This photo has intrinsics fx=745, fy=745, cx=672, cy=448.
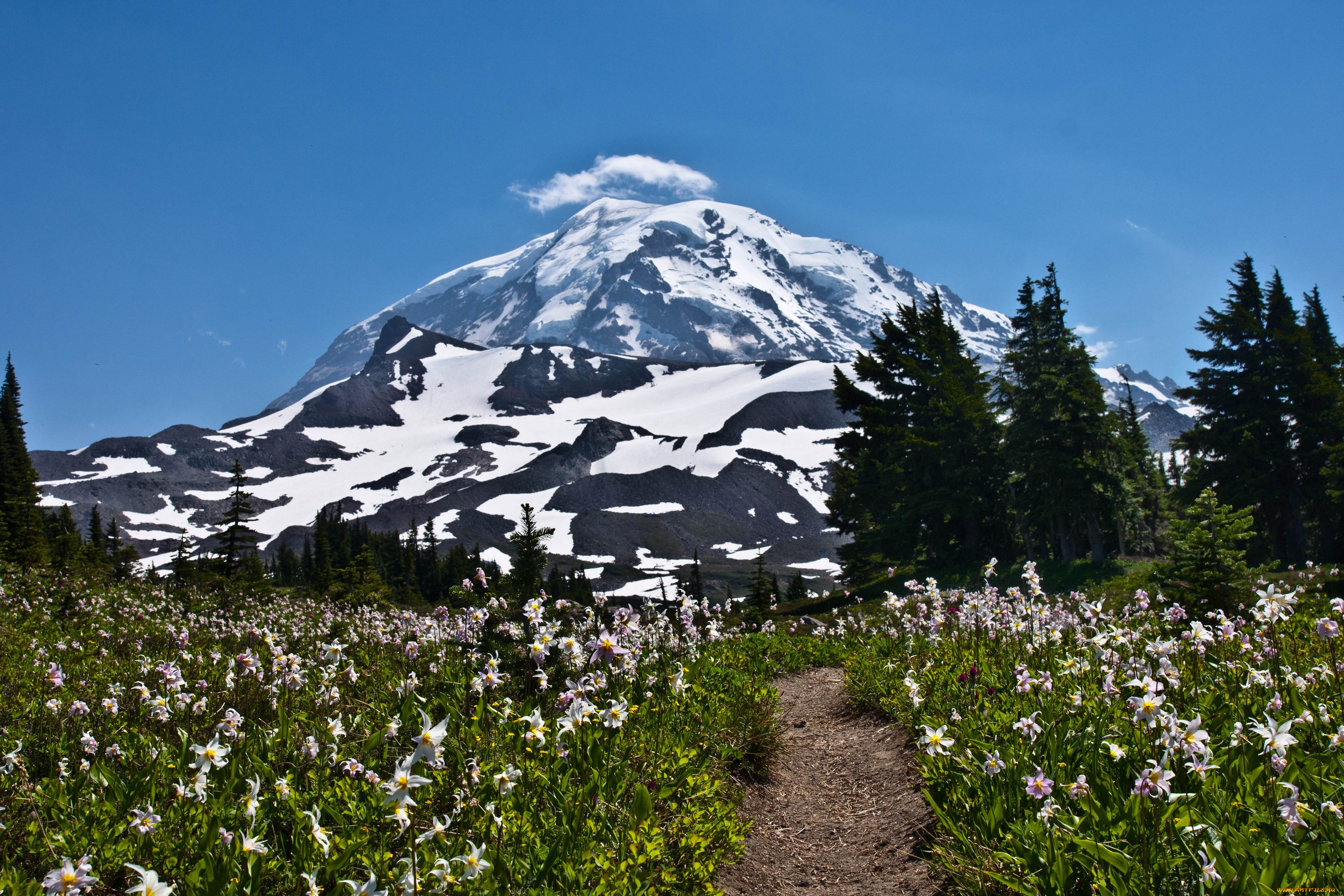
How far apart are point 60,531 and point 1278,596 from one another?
5410 cm

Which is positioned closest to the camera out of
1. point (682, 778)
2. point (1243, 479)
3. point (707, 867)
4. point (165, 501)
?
point (707, 867)

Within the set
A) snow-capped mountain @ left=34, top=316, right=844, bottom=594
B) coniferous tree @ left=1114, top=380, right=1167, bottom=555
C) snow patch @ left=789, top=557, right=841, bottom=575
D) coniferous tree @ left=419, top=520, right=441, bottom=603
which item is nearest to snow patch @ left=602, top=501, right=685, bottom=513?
snow-capped mountain @ left=34, top=316, right=844, bottom=594

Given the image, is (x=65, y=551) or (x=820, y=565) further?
(x=820, y=565)

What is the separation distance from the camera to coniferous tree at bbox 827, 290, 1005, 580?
3266 cm

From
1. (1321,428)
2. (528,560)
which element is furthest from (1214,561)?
(1321,428)

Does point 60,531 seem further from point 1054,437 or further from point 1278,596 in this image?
point 1278,596

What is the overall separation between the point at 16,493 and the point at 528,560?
41.0 meters

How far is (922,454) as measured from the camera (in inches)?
1323

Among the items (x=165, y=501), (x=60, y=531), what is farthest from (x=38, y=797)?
(x=165, y=501)

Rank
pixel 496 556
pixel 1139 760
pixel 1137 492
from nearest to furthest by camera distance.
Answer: pixel 1139 760, pixel 1137 492, pixel 496 556

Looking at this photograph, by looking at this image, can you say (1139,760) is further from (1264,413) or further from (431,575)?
(431,575)

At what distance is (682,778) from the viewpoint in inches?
184

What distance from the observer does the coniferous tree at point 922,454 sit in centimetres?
3266

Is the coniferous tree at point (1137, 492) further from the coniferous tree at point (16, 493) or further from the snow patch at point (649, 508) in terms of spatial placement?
the snow patch at point (649, 508)
